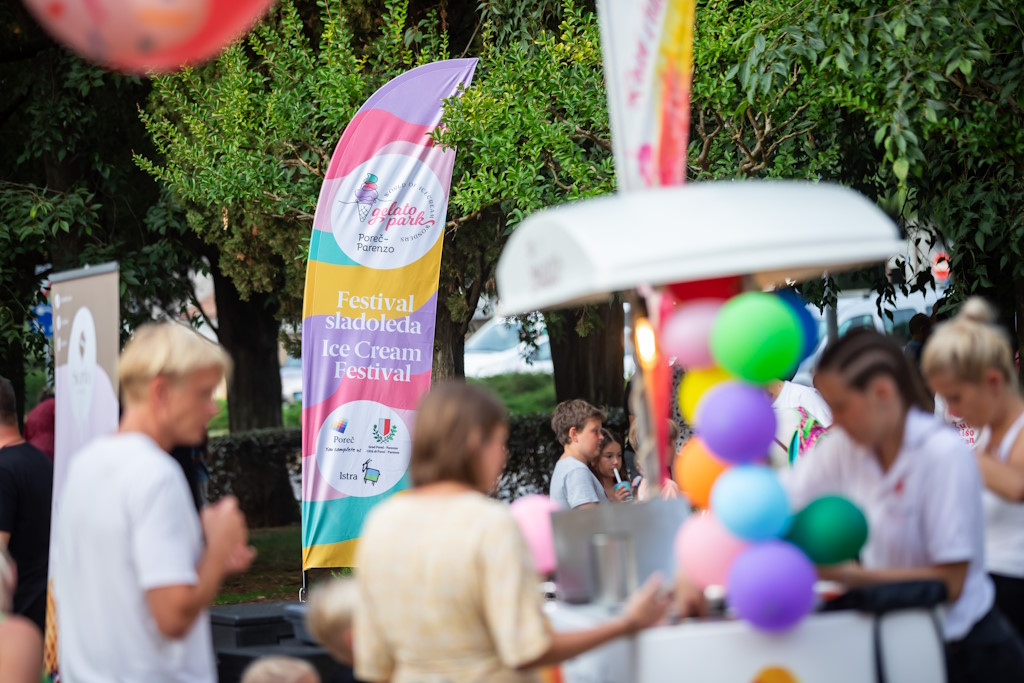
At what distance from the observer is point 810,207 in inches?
119

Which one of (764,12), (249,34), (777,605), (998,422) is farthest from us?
(249,34)

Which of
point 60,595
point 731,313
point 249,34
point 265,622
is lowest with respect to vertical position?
point 265,622

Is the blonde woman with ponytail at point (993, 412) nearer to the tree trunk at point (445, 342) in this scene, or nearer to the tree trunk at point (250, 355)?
the tree trunk at point (445, 342)

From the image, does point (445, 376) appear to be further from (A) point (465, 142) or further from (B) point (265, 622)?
(B) point (265, 622)

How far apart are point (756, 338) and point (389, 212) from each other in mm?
4877

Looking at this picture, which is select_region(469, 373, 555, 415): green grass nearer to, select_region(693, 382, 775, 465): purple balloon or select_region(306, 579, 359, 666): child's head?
select_region(306, 579, 359, 666): child's head

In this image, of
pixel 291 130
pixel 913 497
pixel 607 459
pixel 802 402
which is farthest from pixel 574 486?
pixel 291 130

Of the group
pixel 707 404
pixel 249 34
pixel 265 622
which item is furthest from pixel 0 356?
pixel 707 404

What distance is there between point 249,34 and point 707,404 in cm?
747

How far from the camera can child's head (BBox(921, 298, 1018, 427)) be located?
339 centimetres

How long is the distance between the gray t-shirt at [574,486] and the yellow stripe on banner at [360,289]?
1717mm

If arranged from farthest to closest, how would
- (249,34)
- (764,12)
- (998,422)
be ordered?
1. (249,34)
2. (764,12)
3. (998,422)

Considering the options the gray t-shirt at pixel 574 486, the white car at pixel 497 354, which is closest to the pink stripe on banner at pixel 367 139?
the gray t-shirt at pixel 574 486

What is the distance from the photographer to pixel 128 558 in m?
2.89
